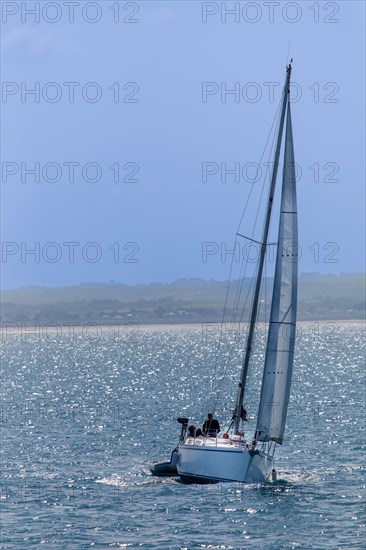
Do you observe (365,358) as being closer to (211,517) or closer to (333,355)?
(333,355)

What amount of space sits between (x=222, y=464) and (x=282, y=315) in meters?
6.69

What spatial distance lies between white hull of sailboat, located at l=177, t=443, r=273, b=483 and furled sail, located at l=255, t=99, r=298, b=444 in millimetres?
1855

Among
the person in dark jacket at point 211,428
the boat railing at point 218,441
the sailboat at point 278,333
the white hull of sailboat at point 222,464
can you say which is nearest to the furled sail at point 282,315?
the sailboat at point 278,333

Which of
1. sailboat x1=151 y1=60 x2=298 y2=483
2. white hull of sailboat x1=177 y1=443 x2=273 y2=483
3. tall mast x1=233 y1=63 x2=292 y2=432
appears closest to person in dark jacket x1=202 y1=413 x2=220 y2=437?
sailboat x1=151 y1=60 x2=298 y2=483

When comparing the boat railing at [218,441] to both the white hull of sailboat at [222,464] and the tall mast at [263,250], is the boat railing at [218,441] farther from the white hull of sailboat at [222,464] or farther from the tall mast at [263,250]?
the tall mast at [263,250]

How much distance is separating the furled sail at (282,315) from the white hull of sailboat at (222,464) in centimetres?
185

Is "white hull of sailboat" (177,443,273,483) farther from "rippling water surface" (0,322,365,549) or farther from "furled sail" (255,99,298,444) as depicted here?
"furled sail" (255,99,298,444)

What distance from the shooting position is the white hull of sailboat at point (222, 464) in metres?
43.8

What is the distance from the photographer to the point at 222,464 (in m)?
44.1

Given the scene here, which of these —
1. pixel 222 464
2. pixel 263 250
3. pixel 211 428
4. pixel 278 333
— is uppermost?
pixel 263 250

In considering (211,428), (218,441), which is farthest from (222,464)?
(211,428)

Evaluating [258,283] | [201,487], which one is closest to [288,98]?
[258,283]

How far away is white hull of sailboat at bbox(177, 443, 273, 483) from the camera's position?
43.8 m

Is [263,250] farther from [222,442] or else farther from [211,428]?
[222,442]
